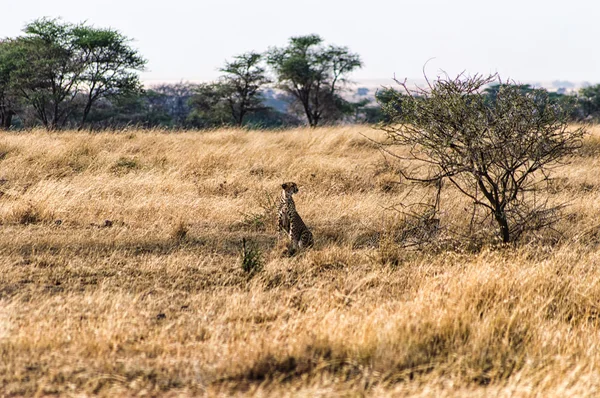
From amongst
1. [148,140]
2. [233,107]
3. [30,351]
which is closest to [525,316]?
[30,351]

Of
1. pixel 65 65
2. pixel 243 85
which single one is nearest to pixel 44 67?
pixel 65 65

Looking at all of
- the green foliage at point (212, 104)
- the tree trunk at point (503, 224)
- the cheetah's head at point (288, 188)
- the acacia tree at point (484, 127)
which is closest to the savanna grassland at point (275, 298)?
the tree trunk at point (503, 224)

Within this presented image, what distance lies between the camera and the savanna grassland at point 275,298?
3039 millimetres

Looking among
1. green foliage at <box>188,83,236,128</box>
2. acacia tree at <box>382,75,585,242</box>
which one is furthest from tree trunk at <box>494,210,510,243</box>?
green foliage at <box>188,83,236,128</box>

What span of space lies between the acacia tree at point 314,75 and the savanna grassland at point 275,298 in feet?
63.0

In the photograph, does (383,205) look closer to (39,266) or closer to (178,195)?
(178,195)

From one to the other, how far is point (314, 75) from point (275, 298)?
23.7 m

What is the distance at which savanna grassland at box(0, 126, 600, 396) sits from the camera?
3.04m

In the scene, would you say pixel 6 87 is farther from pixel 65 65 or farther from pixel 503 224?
pixel 503 224

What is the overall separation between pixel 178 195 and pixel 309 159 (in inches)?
118

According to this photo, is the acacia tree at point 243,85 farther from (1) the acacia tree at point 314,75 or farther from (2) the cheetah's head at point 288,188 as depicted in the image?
(2) the cheetah's head at point 288,188

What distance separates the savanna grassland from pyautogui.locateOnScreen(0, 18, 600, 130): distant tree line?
212 centimetres

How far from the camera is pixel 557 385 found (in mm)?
2906

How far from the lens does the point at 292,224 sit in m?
5.70
